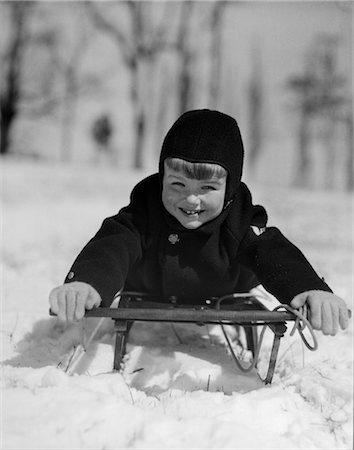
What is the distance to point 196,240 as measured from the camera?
2.48 meters

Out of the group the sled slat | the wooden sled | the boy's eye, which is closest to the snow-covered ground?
the wooden sled

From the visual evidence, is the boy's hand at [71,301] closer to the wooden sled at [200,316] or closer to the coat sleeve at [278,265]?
the wooden sled at [200,316]

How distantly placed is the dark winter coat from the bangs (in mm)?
250

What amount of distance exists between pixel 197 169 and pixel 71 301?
80 centimetres

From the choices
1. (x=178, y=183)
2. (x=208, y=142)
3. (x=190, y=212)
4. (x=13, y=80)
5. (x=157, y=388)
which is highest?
(x=13, y=80)

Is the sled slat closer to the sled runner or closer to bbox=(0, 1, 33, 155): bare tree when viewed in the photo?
the sled runner

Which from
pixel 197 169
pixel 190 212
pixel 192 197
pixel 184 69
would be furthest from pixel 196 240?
pixel 184 69

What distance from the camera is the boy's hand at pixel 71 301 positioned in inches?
71.2

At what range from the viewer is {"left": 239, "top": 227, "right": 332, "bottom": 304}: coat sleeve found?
6.75ft

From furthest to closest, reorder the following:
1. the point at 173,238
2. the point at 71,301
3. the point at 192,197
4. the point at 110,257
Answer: the point at 173,238, the point at 192,197, the point at 110,257, the point at 71,301

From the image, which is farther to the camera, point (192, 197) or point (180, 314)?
point (192, 197)

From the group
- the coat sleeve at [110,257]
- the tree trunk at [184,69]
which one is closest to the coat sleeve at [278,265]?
the coat sleeve at [110,257]

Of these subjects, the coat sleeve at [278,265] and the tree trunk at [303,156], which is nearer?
the coat sleeve at [278,265]

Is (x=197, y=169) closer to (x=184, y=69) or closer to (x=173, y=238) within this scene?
(x=173, y=238)
